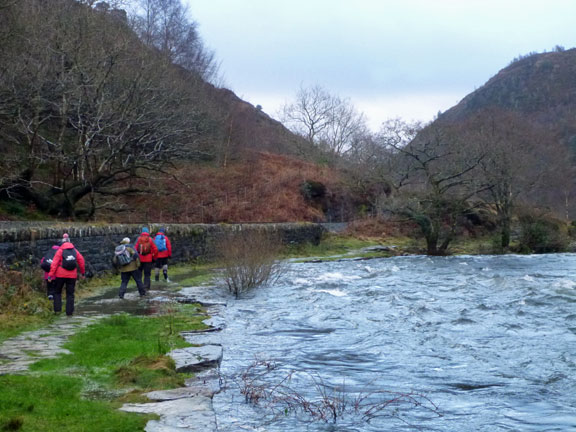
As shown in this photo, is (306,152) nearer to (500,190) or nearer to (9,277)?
(500,190)

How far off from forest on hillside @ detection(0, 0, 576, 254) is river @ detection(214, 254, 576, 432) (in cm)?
1364

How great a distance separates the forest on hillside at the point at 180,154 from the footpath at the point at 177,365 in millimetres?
12919

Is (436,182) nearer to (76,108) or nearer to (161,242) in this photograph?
(76,108)

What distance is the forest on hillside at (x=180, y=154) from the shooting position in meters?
25.6

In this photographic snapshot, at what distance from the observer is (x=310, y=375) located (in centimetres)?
805

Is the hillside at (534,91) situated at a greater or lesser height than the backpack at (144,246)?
greater

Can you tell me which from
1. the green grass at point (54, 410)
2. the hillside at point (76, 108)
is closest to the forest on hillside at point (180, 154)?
the hillside at point (76, 108)

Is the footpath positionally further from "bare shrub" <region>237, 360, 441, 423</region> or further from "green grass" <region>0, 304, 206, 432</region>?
"bare shrub" <region>237, 360, 441, 423</region>

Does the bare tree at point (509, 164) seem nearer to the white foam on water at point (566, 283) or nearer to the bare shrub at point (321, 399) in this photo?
the white foam on water at point (566, 283)

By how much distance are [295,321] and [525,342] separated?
444cm

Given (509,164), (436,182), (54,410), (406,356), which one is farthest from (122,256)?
(509,164)

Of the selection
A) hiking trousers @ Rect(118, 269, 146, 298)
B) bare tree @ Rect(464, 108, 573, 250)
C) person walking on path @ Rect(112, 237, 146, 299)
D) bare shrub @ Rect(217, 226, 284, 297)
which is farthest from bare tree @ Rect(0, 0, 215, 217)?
bare tree @ Rect(464, 108, 573, 250)

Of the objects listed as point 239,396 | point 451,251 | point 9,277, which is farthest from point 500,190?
point 239,396

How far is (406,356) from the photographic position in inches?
368
